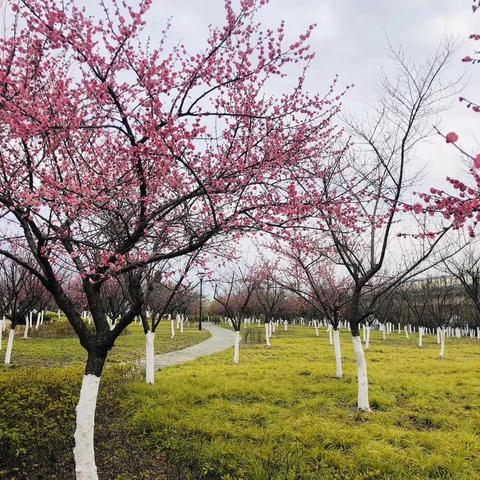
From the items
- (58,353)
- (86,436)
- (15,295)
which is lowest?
(58,353)

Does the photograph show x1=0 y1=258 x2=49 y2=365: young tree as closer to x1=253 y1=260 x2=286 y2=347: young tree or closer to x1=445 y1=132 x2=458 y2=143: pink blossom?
x1=253 y1=260 x2=286 y2=347: young tree

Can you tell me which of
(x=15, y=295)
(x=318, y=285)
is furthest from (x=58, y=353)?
(x=318, y=285)

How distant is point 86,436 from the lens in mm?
4891

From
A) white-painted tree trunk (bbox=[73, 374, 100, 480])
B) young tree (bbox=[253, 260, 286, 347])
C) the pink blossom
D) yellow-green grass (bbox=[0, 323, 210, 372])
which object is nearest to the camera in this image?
the pink blossom

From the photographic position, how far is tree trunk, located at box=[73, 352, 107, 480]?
190 inches

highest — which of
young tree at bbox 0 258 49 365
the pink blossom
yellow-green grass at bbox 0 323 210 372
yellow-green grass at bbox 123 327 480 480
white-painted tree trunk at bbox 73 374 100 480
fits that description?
the pink blossom

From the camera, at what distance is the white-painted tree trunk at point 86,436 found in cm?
482

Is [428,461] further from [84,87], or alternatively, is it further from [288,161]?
[84,87]

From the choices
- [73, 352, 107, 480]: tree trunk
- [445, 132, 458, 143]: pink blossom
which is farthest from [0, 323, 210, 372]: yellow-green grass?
[445, 132, 458, 143]: pink blossom

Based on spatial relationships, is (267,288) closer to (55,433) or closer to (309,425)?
(309,425)

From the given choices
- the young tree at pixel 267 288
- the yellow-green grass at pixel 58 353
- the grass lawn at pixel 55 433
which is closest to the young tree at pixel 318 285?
the young tree at pixel 267 288

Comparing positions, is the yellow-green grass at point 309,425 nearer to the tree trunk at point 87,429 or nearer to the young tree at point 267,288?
the tree trunk at point 87,429

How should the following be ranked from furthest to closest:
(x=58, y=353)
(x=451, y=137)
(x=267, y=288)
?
(x=267, y=288), (x=58, y=353), (x=451, y=137)

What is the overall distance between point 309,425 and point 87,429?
3.74m
